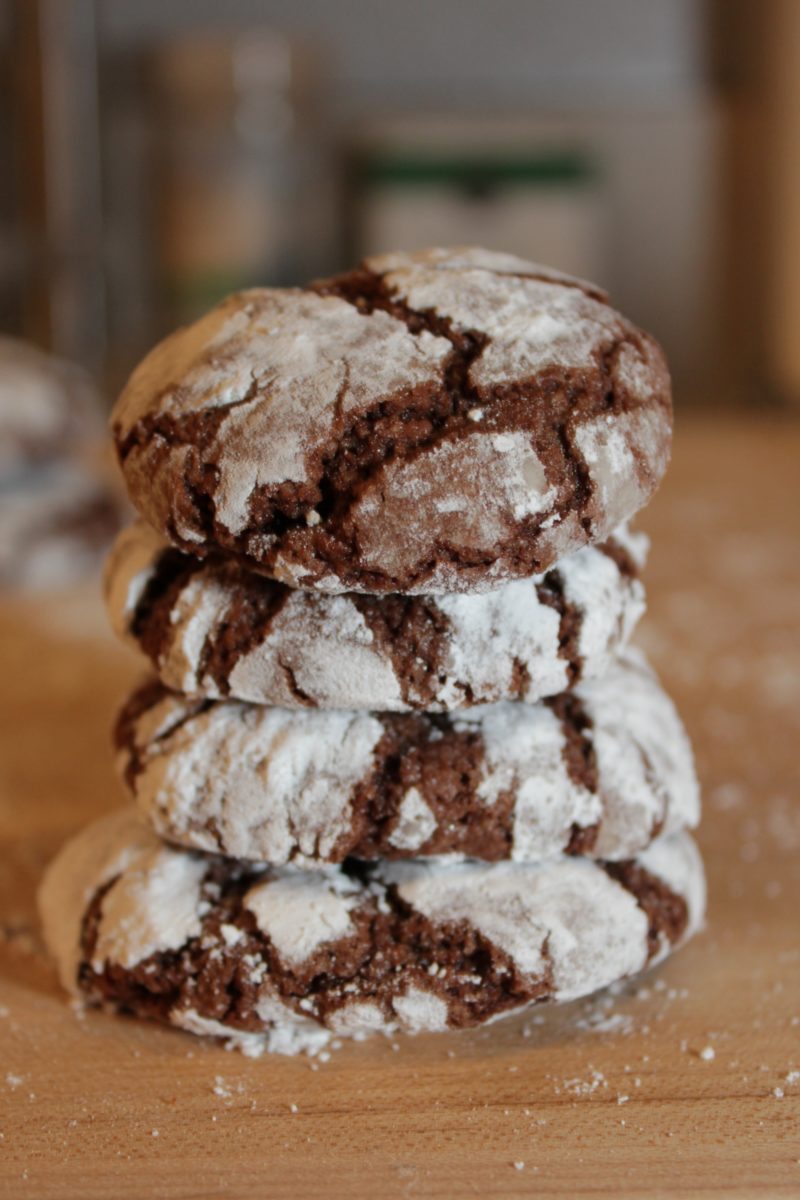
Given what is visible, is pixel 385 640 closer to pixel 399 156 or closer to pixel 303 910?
pixel 303 910

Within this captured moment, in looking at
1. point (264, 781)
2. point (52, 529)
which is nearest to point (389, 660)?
point (264, 781)

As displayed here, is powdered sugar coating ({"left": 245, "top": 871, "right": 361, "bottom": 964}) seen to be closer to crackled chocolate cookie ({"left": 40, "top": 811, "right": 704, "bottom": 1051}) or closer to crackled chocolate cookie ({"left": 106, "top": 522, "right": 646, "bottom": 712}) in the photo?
crackled chocolate cookie ({"left": 40, "top": 811, "right": 704, "bottom": 1051})

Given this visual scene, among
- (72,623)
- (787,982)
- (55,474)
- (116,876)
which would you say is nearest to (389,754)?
(116,876)

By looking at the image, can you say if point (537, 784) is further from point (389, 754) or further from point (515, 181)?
point (515, 181)

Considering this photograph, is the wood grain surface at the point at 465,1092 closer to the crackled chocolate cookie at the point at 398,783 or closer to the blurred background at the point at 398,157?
the crackled chocolate cookie at the point at 398,783

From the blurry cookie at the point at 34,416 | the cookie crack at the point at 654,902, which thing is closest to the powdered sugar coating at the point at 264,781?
the cookie crack at the point at 654,902
